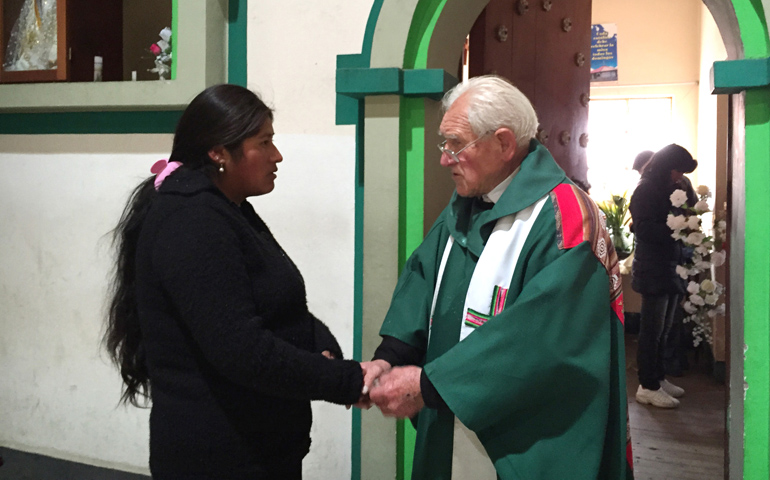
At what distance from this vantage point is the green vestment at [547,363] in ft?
5.82

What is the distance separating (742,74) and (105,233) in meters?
2.74

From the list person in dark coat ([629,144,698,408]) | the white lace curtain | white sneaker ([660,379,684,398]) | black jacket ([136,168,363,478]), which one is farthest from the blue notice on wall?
black jacket ([136,168,363,478])

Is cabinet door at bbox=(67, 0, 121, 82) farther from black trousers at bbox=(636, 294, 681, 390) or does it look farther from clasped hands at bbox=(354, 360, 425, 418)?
black trousers at bbox=(636, 294, 681, 390)

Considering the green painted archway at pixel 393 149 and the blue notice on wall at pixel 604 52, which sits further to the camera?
the blue notice on wall at pixel 604 52

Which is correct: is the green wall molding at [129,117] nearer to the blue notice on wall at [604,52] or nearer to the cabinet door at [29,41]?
the cabinet door at [29,41]

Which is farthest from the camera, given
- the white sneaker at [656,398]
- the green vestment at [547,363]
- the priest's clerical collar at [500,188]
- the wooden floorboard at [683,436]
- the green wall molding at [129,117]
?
the white sneaker at [656,398]

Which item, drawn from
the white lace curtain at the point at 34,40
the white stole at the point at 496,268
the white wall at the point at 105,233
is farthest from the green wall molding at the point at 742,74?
the white lace curtain at the point at 34,40

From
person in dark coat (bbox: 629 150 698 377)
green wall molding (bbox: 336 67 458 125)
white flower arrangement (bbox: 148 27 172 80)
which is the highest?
white flower arrangement (bbox: 148 27 172 80)

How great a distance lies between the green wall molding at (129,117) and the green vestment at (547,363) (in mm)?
1620

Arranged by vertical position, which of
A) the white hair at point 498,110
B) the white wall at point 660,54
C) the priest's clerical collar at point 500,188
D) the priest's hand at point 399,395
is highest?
the white wall at point 660,54

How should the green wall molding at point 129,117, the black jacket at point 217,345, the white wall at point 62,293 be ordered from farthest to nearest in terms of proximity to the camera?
the white wall at point 62,293 < the green wall molding at point 129,117 < the black jacket at point 217,345

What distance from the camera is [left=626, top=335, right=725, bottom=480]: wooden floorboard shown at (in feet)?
13.3

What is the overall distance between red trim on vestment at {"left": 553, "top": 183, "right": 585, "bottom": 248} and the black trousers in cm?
324

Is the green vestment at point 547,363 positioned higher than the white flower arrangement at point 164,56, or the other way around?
the white flower arrangement at point 164,56
